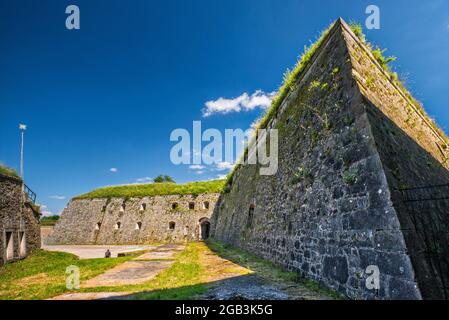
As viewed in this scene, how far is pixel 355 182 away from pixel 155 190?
33.3m

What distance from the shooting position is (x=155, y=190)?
119 feet

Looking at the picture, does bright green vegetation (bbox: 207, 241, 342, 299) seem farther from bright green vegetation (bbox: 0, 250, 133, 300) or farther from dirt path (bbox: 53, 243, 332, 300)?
bright green vegetation (bbox: 0, 250, 133, 300)

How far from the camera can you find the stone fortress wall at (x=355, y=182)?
4.27 m

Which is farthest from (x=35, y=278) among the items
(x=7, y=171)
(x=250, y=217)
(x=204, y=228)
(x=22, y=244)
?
(x=204, y=228)

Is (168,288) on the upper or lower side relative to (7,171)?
lower

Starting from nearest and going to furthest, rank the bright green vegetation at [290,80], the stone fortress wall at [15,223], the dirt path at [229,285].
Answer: the dirt path at [229,285] → the bright green vegetation at [290,80] → the stone fortress wall at [15,223]

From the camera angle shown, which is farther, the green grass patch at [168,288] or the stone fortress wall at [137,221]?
the stone fortress wall at [137,221]

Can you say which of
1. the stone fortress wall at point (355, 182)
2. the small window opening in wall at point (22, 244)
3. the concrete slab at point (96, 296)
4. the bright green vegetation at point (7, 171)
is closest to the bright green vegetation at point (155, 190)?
the small window opening in wall at point (22, 244)

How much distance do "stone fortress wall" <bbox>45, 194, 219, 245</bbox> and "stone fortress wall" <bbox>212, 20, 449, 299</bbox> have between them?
23947 millimetres

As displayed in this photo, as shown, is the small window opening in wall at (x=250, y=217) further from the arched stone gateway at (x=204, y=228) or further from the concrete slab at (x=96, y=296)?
the arched stone gateway at (x=204, y=228)

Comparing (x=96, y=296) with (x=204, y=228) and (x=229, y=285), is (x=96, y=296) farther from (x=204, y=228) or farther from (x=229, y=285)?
(x=204, y=228)

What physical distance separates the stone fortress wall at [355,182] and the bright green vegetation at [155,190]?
974 inches

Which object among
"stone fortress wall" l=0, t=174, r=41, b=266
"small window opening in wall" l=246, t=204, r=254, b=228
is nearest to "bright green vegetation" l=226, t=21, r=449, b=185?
"small window opening in wall" l=246, t=204, r=254, b=228
